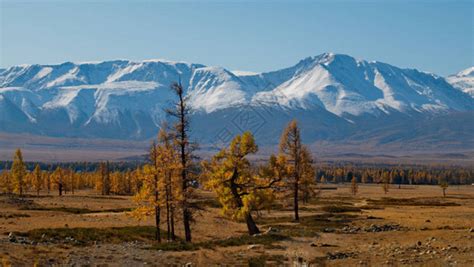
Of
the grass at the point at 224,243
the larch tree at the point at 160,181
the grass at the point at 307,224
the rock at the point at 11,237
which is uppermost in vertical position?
the larch tree at the point at 160,181

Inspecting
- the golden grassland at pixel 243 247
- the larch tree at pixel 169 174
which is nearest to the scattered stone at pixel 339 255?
the golden grassland at pixel 243 247

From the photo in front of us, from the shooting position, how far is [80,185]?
172500 mm

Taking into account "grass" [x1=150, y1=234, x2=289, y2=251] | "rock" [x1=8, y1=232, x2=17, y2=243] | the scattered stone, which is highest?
"rock" [x1=8, y1=232, x2=17, y2=243]

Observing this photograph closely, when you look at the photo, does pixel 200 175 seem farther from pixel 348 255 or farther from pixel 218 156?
pixel 348 255

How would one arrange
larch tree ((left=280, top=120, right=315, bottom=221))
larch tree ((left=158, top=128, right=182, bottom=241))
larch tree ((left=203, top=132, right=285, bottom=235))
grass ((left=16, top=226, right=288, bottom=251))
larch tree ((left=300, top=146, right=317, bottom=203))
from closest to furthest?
grass ((left=16, top=226, right=288, bottom=251)) → larch tree ((left=158, top=128, right=182, bottom=241)) → larch tree ((left=203, top=132, right=285, bottom=235)) → larch tree ((left=280, top=120, right=315, bottom=221)) → larch tree ((left=300, top=146, right=317, bottom=203))

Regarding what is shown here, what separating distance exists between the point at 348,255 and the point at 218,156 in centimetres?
1628

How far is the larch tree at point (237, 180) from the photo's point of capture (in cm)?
4784

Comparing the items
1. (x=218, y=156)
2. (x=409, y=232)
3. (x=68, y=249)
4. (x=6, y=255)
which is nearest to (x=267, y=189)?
(x=218, y=156)

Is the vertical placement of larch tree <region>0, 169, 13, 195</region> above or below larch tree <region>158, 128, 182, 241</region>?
below

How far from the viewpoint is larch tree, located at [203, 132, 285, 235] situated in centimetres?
4784

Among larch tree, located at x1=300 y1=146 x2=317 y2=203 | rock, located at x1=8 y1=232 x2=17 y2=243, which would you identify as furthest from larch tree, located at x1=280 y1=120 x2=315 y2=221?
rock, located at x1=8 y1=232 x2=17 y2=243

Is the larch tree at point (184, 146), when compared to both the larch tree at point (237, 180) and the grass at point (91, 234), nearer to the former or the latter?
the larch tree at point (237, 180)

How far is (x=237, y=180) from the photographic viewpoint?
4869 cm

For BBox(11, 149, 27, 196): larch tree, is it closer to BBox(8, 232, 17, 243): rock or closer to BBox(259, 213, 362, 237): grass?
BBox(259, 213, 362, 237): grass
